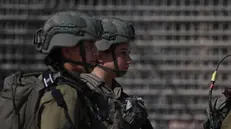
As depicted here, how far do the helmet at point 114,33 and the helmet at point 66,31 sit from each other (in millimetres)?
1128

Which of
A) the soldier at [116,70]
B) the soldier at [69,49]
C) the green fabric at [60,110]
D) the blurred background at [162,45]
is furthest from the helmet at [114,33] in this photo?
the blurred background at [162,45]

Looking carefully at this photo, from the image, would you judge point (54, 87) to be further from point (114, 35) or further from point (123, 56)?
point (114, 35)

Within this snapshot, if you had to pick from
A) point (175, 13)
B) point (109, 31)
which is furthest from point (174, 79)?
point (109, 31)

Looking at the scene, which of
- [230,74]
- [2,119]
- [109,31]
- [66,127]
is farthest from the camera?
[230,74]

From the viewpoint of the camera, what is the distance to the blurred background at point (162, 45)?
390 inches

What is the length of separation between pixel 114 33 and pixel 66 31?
4.34ft

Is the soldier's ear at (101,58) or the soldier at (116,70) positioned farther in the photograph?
the soldier's ear at (101,58)

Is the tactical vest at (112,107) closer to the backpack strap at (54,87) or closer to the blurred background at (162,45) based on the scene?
the backpack strap at (54,87)

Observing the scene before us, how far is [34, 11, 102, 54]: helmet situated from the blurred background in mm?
6582

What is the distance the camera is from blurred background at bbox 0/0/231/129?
9906 millimetres

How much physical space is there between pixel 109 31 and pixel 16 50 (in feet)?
19.1

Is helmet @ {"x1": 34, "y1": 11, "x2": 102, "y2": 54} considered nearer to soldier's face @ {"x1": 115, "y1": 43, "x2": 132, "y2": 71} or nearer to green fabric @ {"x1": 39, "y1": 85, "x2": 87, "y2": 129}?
green fabric @ {"x1": 39, "y1": 85, "x2": 87, "y2": 129}

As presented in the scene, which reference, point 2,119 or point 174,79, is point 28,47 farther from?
point 2,119

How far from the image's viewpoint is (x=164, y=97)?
995 cm
